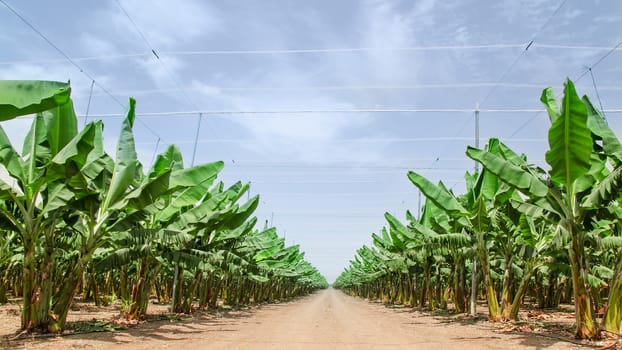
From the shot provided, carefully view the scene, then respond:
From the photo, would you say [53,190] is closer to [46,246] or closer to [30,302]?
[46,246]

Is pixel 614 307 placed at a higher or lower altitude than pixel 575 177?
lower

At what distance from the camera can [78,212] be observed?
10.3m

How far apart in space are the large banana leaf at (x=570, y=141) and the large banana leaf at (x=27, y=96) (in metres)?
9.15

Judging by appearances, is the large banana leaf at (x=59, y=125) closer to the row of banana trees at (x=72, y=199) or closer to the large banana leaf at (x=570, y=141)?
the row of banana trees at (x=72, y=199)

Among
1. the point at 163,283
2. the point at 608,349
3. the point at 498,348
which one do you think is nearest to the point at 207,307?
the point at 163,283

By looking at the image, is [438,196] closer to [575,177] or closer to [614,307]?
[575,177]

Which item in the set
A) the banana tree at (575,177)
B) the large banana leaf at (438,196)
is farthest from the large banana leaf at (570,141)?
the large banana leaf at (438,196)

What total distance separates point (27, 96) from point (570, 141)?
32.6ft

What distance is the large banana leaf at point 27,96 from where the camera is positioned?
254 inches

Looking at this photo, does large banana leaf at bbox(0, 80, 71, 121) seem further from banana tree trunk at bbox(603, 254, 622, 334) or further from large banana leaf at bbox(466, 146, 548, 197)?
banana tree trunk at bbox(603, 254, 622, 334)

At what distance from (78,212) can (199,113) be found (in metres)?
8.21

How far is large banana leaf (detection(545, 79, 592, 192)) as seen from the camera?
8.45m

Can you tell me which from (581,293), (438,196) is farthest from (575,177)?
(438,196)

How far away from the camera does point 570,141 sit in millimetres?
8812
